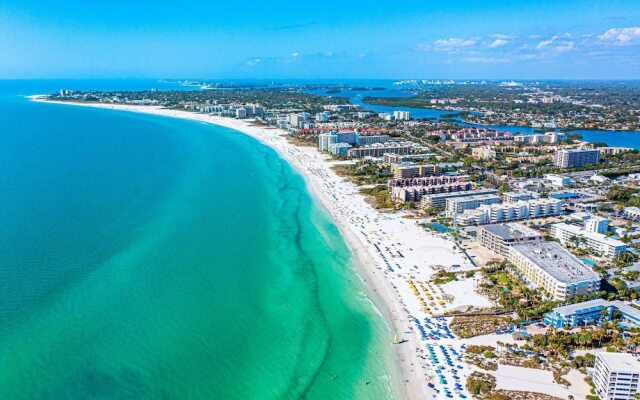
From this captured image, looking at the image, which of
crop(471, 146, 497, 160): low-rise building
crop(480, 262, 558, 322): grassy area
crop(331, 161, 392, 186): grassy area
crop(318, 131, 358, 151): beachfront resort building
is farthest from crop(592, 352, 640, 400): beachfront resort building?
crop(318, 131, 358, 151): beachfront resort building

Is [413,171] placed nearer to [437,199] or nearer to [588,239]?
[437,199]

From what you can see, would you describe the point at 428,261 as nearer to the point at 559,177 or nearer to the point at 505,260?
the point at 505,260

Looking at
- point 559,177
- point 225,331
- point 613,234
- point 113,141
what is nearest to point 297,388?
point 225,331

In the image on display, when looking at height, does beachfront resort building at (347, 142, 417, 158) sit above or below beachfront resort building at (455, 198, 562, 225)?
above

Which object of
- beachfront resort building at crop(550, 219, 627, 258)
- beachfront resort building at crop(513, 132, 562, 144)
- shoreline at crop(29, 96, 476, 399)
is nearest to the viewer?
shoreline at crop(29, 96, 476, 399)

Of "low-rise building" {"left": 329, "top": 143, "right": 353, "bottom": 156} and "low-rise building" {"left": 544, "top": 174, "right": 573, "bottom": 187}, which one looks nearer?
"low-rise building" {"left": 544, "top": 174, "right": 573, "bottom": 187}

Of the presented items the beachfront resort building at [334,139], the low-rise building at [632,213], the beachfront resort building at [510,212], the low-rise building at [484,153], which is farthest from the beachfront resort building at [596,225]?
the beachfront resort building at [334,139]

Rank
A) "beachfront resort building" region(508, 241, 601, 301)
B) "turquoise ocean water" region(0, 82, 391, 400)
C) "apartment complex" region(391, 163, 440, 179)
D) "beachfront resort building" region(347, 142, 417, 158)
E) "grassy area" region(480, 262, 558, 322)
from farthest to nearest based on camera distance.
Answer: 1. "beachfront resort building" region(347, 142, 417, 158)
2. "apartment complex" region(391, 163, 440, 179)
3. "beachfront resort building" region(508, 241, 601, 301)
4. "grassy area" region(480, 262, 558, 322)
5. "turquoise ocean water" region(0, 82, 391, 400)

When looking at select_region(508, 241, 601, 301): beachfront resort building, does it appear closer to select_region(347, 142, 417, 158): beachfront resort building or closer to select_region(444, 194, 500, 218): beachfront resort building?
select_region(444, 194, 500, 218): beachfront resort building
